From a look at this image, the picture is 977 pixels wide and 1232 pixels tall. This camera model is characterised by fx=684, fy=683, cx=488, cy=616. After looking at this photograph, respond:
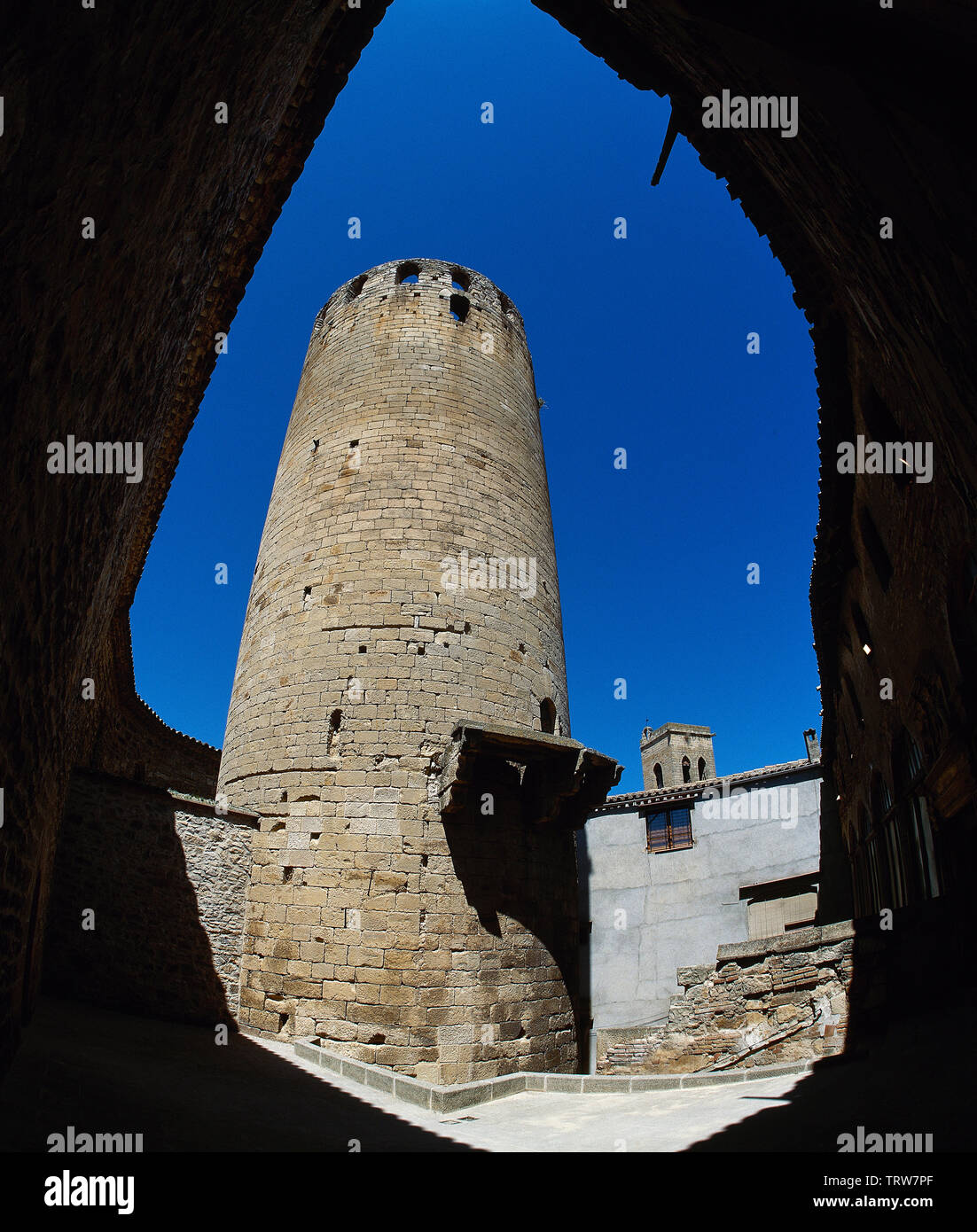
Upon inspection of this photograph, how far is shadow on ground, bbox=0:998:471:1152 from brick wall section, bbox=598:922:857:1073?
5547 millimetres

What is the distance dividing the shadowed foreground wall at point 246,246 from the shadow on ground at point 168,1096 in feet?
1.48

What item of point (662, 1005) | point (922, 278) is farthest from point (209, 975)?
point (662, 1005)

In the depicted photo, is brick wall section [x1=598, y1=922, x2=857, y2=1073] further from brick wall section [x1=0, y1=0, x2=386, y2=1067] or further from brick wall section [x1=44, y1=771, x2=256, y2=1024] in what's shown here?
brick wall section [x1=0, y1=0, x2=386, y2=1067]

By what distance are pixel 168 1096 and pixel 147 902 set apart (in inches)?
152

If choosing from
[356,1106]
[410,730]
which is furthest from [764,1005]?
[410,730]

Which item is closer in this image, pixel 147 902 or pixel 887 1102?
pixel 887 1102

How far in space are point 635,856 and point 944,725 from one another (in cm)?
1349

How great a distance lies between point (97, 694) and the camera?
456 inches

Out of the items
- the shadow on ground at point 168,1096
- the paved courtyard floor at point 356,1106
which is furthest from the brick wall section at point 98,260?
the paved courtyard floor at point 356,1106

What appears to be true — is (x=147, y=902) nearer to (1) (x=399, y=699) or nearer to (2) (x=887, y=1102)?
(1) (x=399, y=699)

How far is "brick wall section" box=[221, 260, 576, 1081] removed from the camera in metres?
8.25

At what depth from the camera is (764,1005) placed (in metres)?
9.27

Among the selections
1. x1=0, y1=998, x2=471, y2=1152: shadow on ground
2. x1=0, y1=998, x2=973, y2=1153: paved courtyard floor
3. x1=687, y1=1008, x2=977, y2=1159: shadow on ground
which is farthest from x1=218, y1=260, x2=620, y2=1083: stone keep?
x1=687, y1=1008, x2=977, y2=1159: shadow on ground

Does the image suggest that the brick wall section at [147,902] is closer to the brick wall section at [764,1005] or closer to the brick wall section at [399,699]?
the brick wall section at [399,699]
